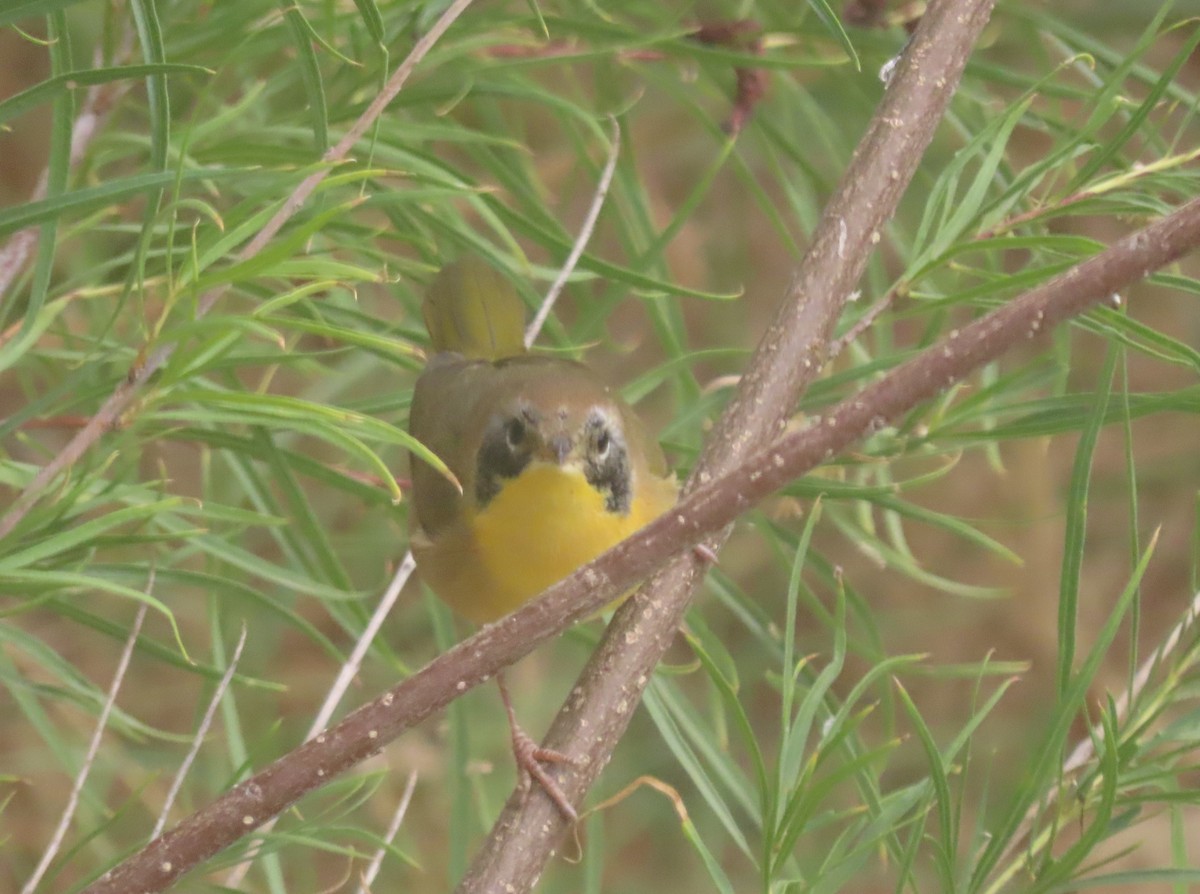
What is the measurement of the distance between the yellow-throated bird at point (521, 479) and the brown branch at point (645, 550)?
53 centimetres

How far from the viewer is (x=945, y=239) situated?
889 mm

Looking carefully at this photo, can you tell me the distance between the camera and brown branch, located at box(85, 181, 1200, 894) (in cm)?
54

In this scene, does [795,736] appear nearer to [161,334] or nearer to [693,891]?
[161,334]

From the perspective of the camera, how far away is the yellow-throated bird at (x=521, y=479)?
1.18 meters

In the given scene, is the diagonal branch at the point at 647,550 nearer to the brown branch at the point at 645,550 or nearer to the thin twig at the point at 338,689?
the brown branch at the point at 645,550

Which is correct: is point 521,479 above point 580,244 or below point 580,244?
below

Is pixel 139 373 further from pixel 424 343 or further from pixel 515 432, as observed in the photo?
pixel 515 432

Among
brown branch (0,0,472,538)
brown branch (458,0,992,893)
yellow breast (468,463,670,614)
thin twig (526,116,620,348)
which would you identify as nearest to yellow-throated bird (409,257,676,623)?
yellow breast (468,463,670,614)

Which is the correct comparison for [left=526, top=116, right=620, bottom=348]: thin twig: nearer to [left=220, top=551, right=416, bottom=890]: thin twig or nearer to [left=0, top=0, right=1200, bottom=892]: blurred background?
[left=0, top=0, right=1200, bottom=892]: blurred background

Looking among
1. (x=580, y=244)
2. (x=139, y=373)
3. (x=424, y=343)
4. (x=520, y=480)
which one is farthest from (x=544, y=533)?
(x=139, y=373)

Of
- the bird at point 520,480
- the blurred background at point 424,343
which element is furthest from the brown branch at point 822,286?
the bird at point 520,480

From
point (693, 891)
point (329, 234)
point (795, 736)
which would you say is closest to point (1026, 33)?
point (329, 234)

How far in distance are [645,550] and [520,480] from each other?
65 cm

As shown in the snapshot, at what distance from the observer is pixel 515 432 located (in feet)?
3.98
